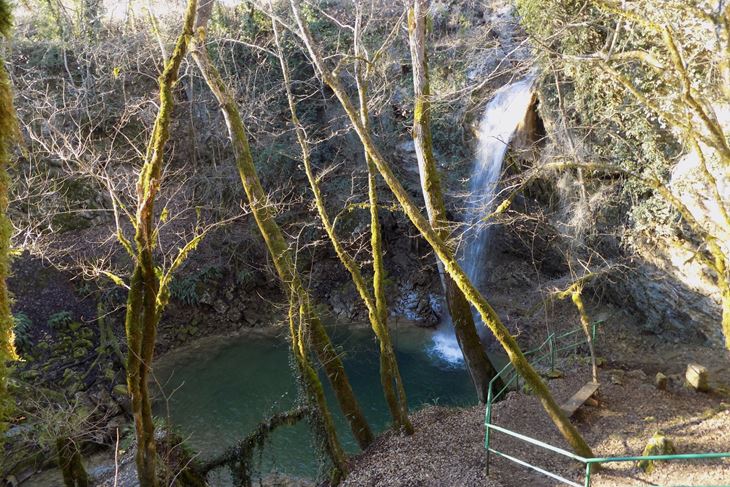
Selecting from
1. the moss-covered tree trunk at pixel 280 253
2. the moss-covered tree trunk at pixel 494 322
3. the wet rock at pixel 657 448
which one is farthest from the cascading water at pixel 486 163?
the wet rock at pixel 657 448

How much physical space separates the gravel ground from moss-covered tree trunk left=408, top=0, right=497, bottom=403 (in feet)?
2.78

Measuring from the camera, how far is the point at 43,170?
51.6ft

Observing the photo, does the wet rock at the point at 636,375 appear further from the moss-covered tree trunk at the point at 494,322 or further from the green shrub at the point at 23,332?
the green shrub at the point at 23,332

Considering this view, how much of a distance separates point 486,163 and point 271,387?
8.45m

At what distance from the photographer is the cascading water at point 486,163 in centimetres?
1296

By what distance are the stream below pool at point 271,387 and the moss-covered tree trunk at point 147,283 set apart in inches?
140

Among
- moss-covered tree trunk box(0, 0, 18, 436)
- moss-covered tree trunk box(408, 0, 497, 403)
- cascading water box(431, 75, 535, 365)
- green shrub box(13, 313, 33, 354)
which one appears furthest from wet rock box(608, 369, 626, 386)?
green shrub box(13, 313, 33, 354)

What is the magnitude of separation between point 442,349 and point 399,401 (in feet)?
19.1

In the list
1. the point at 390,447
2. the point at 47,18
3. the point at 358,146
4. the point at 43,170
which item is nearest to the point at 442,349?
the point at 390,447

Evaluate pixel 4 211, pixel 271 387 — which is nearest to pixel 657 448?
pixel 4 211

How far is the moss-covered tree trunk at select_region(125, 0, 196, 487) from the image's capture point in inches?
221

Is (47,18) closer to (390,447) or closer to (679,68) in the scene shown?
(390,447)

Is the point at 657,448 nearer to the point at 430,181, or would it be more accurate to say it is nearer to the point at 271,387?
the point at 430,181

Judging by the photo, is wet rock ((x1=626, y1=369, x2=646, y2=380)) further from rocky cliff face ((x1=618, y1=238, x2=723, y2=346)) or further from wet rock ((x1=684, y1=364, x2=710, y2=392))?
rocky cliff face ((x1=618, y1=238, x2=723, y2=346))
